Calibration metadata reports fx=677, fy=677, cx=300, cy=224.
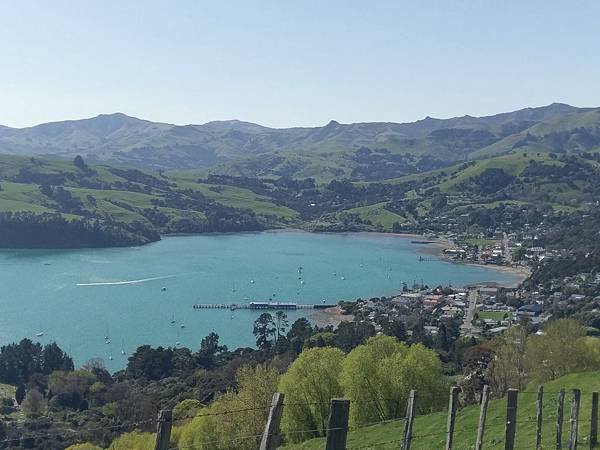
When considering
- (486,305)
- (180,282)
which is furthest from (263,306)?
(486,305)

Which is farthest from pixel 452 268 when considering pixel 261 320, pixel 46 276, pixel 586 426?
pixel 586 426

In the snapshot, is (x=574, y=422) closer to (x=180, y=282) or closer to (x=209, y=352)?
(x=209, y=352)

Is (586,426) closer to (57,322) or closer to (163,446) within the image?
(163,446)

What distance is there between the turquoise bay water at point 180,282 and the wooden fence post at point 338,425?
66.6 m

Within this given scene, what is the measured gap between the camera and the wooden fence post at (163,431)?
277 inches

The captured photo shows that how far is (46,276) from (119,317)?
124 ft

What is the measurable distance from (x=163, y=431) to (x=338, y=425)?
1.94 metres

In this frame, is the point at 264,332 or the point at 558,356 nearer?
the point at 558,356

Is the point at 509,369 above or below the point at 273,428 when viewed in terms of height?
below

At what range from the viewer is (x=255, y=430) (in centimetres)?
2661

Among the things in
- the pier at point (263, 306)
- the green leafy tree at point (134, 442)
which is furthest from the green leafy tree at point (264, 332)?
the green leafy tree at point (134, 442)

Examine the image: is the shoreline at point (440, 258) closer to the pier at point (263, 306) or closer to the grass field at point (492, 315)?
the pier at point (263, 306)

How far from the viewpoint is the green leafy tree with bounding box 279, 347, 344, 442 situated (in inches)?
1043

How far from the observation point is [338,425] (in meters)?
6.46
